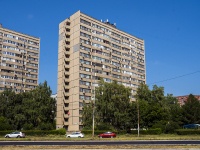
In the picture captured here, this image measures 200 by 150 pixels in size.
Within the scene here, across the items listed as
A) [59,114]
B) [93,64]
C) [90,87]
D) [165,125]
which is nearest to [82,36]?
[93,64]

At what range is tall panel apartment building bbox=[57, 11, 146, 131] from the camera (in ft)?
318

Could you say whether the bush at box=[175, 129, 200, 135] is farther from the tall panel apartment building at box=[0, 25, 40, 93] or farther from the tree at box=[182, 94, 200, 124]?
the tall panel apartment building at box=[0, 25, 40, 93]

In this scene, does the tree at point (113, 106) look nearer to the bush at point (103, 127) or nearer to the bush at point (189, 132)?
the bush at point (103, 127)

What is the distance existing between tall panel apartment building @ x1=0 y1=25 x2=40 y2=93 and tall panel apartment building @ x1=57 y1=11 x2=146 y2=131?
29741mm

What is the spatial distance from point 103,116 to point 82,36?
116ft

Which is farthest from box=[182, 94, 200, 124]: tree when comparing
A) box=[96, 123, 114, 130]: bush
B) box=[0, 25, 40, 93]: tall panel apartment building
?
box=[0, 25, 40, 93]: tall panel apartment building

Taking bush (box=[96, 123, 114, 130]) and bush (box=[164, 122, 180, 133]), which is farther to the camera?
bush (box=[164, 122, 180, 133])

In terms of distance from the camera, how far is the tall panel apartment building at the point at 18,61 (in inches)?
4791

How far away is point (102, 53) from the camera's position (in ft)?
357

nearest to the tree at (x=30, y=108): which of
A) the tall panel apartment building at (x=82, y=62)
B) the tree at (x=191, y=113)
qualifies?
the tall panel apartment building at (x=82, y=62)

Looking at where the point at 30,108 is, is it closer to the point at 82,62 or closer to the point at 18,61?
the point at 82,62

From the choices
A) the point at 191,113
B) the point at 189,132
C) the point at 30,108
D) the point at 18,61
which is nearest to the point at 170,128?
the point at 189,132

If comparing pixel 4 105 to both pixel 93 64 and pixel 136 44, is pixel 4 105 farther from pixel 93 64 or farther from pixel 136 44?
pixel 136 44

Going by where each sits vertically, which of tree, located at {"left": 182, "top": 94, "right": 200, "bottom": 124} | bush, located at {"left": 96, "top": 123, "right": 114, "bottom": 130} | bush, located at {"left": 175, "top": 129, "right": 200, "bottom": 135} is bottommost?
bush, located at {"left": 175, "top": 129, "right": 200, "bottom": 135}
